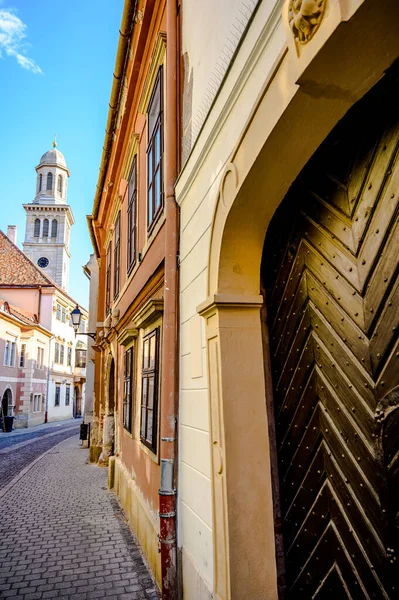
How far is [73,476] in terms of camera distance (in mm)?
9930

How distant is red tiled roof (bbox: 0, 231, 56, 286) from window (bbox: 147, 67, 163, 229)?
2706 centimetres

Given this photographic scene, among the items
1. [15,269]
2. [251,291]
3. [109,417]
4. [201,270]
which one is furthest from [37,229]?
[251,291]

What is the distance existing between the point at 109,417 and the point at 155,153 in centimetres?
739

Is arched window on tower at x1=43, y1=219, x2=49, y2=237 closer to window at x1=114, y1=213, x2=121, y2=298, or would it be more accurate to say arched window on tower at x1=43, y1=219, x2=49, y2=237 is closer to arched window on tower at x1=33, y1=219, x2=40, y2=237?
arched window on tower at x1=33, y1=219, x2=40, y2=237

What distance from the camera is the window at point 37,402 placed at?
28.7 metres

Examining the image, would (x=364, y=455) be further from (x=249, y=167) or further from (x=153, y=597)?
(x=153, y=597)

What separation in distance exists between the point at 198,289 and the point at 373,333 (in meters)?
1.71

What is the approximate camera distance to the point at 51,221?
5372 cm

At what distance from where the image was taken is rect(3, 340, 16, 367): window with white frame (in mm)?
24639

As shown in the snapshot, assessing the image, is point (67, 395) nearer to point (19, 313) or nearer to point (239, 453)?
point (19, 313)

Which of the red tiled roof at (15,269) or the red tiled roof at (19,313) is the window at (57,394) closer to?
the red tiled roof at (19,313)

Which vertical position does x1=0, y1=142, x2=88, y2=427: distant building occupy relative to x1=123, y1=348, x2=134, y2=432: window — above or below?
above

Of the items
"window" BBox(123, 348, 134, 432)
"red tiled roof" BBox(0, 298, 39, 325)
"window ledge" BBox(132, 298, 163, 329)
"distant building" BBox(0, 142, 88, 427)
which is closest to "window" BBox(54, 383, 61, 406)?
"distant building" BBox(0, 142, 88, 427)

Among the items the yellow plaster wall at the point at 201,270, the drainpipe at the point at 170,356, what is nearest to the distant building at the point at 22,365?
the drainpipe at the point at 170,356
